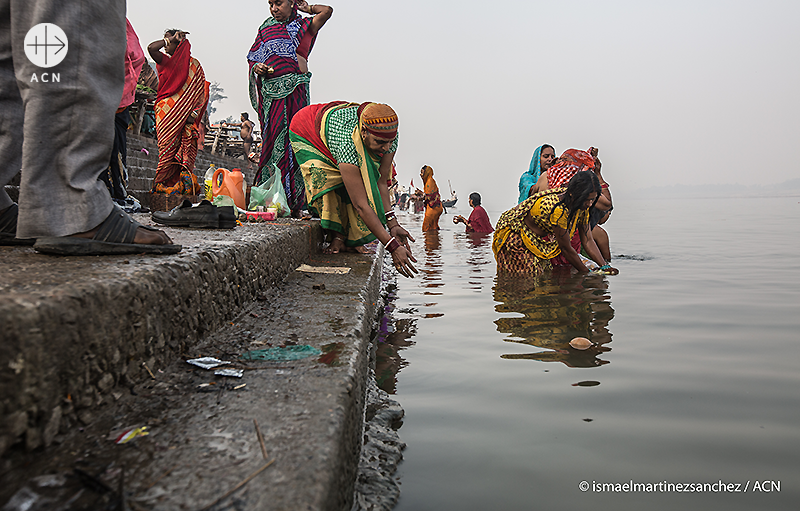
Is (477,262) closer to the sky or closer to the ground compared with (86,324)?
closer to the ground

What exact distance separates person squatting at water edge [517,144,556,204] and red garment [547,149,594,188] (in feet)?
3.59

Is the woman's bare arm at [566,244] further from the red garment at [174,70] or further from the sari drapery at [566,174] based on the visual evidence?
the red garment at [174,70]

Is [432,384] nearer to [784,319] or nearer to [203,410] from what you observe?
[203,410]

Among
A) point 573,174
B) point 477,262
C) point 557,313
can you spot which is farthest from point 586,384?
point 477,262

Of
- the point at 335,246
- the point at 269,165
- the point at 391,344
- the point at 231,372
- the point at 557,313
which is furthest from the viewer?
the point at 269,165

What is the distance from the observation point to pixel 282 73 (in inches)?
189

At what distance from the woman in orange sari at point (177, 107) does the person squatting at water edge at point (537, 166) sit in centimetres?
421

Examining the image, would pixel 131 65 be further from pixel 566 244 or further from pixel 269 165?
pixel 566 244

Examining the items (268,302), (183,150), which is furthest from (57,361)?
(183,150)

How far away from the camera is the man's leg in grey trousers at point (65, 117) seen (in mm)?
1209

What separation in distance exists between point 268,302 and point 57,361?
1.16m

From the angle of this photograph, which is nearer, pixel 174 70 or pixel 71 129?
pixel 71 129

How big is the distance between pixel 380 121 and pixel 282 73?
2.16 meters

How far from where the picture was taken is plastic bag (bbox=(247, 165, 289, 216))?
4.28 metres
